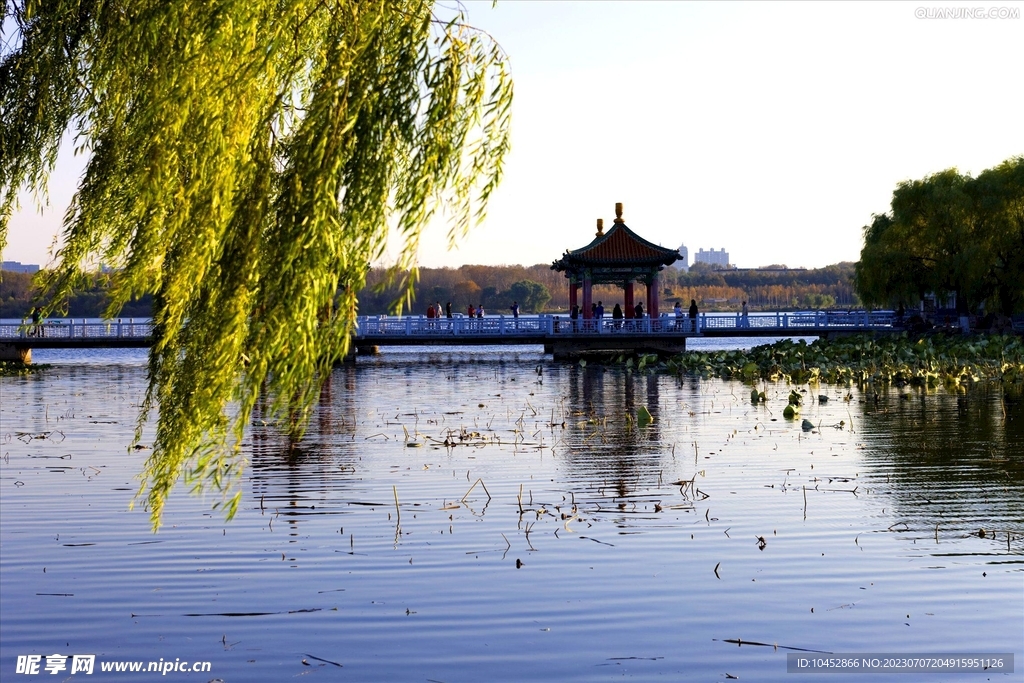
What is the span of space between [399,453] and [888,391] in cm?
1391

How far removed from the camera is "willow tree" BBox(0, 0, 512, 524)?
5195 mm

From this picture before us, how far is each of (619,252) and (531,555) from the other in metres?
30.0

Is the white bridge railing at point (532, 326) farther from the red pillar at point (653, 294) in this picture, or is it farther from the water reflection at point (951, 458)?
the water reflection at point (951, 458)

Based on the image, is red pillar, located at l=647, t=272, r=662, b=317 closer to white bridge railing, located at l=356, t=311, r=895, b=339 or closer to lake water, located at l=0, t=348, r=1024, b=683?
white bridge railing, located at l=356, t=311, r=895, b=339

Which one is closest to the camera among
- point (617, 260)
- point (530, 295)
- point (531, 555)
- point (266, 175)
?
point (266, 175)

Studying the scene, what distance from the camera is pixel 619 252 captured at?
1506 inches

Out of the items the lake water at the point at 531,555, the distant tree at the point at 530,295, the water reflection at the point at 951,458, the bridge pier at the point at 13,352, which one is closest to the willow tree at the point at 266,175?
the lake water at the point at 531,555

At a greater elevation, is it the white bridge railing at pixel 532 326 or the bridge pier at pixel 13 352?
the white bridge railing at pixel 532 326

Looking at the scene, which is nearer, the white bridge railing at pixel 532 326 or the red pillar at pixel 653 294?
the white bridge railing at pixel 532 326

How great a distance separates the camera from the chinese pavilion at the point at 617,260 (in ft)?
124

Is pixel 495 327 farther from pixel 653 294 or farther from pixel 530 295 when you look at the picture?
pixel 530 295

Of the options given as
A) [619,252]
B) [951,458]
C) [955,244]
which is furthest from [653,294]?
[951,458]

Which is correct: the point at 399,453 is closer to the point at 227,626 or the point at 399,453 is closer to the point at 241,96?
the point at 227,626

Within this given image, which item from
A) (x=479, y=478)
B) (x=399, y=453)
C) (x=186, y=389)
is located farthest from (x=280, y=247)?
(x=399, y=453)
